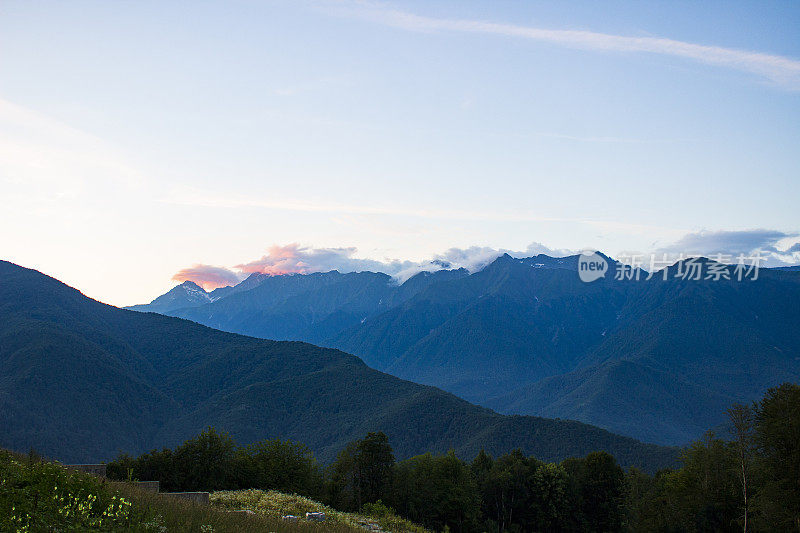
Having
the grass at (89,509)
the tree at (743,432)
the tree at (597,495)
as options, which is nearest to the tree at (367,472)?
the tree at (597,495)

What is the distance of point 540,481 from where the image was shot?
7888 centimetres

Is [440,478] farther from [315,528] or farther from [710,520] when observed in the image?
[315,528]

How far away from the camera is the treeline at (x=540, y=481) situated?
36.9 m

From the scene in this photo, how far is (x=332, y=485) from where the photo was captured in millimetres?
60469

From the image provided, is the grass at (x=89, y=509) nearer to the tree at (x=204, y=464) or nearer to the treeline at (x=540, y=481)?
the treeline at (x=540, y=481)

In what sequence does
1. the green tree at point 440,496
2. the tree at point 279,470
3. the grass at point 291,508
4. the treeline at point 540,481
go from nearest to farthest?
the grass at point 291,508 < the treeline at point 540,481 < the tree at point 279,470 < the green tree at point 440,496

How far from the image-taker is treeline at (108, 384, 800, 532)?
3691 centimetres

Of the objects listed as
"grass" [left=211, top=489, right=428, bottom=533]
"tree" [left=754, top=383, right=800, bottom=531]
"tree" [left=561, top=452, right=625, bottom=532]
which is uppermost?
"tree" [left=754, top=383, right=800, bottom=531]

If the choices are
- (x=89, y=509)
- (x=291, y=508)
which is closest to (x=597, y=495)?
(x=291, y=508)

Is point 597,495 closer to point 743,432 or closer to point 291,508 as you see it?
point 743,432

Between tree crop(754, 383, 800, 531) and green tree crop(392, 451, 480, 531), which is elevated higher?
tree crop(754, 383, 800, 531)

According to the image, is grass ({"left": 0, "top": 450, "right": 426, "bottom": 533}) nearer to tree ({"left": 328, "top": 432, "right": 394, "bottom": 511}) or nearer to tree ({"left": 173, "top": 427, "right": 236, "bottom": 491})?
tree ({"left": 173, "top": 427, "right": 236, "bottom": 491})

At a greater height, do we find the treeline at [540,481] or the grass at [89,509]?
the grass at [89,509]

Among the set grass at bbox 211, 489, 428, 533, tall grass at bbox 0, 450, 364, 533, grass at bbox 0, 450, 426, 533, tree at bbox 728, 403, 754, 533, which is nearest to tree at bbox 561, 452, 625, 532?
tree at bbox 728, 403, 754, 533
